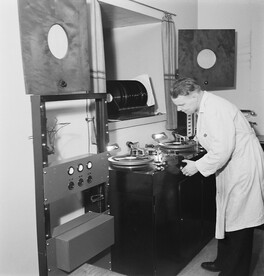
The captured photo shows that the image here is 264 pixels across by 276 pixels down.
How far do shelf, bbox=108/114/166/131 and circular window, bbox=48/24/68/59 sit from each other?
2.79 ft

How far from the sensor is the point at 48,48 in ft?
6.20

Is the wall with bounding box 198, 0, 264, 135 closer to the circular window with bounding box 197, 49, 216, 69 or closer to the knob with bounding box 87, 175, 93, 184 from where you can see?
the circular window with bounding box 197, 49, 216, 69

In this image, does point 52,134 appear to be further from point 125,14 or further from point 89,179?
point 125,14

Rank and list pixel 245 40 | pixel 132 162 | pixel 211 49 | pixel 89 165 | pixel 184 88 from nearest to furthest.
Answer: pixel 89 165, pixel 184 88, pixel 132 162, pixel 211 49, pixel 245 40

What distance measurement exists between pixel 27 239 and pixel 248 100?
2.72 meters

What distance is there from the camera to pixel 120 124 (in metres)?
2.89

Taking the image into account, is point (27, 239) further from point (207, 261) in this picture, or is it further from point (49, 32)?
point (207, 261)

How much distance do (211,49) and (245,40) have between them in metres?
0.64

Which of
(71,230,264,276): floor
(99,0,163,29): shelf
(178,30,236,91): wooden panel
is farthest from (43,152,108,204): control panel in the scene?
A: (178,30,236,91): wooden panel

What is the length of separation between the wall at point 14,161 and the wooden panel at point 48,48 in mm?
192

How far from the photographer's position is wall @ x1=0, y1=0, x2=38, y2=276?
76.8 inches

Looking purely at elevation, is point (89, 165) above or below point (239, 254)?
above

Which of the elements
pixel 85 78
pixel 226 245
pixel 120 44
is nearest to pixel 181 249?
pixel 226 245

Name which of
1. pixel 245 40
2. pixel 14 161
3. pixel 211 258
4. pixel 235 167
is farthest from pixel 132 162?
pixel 245 40
